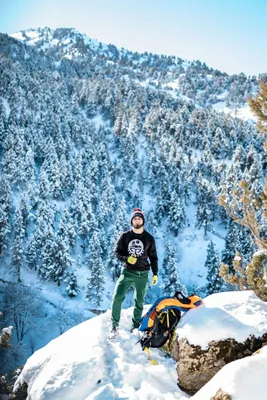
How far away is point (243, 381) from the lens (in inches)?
144

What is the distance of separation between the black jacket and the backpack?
0.84 m

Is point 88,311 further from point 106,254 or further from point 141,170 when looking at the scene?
point 141,170

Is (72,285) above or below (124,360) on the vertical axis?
below

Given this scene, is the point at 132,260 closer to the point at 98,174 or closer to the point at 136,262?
the point at 136,262

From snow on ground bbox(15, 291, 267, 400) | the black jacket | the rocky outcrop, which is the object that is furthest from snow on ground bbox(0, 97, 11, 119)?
the rocky outcrop

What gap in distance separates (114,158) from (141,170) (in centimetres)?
1398

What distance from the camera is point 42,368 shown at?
6.31 metres

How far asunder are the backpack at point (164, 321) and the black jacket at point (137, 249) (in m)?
0.84

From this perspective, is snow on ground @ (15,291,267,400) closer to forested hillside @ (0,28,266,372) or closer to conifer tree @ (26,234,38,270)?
forested hillside @ (0,28,266,372)

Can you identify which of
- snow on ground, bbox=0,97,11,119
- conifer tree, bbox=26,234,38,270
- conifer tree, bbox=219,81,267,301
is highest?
snow on ground, bbox=0,97,11,119

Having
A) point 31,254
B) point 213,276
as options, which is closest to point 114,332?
point 213,276

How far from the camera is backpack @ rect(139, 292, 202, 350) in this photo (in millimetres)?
6414

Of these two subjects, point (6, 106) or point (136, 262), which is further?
point (6, 106)

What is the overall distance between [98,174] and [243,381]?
3315 inches
